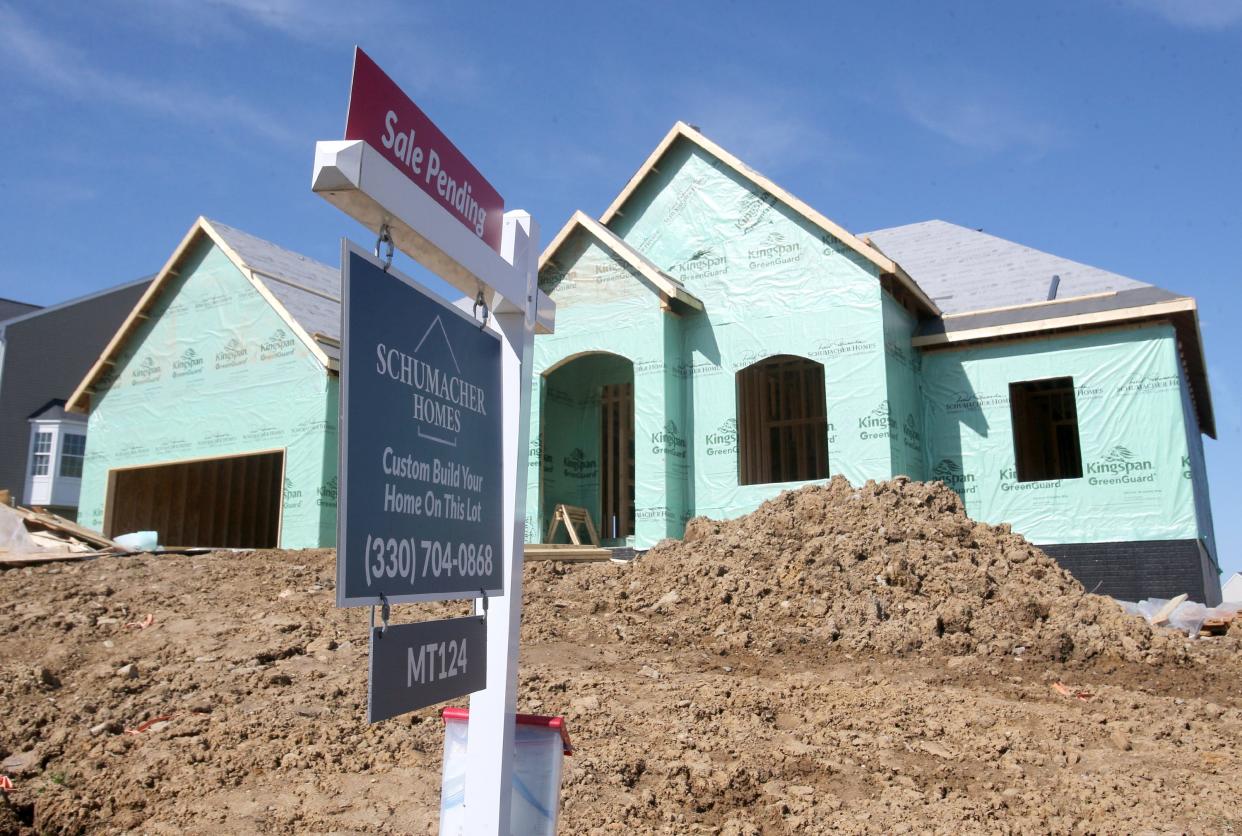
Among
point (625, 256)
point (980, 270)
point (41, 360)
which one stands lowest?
point (625, 256)

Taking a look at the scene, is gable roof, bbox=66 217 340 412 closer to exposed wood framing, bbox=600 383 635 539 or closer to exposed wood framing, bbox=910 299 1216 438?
exposed wood framing, bbox=600 383 635 539

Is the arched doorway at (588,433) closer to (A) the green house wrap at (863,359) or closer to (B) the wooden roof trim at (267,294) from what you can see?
(A) the green house wrap at (863,359)

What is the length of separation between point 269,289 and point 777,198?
909 cm

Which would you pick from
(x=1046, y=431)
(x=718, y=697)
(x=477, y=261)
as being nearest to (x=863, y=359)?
(x=1046, y=431)

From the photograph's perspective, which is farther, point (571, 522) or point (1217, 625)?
point (571, 522)

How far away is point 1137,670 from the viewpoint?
26.2ft

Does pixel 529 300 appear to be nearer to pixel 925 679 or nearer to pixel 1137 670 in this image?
pixel 925 679

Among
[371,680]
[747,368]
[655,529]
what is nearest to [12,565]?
[655,529]

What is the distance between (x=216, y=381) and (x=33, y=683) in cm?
1037

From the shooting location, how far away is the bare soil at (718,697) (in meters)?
5.22

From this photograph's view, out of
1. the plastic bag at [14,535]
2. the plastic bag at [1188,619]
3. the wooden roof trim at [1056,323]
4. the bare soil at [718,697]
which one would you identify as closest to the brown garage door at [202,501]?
the plastic bag at [14,535]

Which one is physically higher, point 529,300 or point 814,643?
point 529,300

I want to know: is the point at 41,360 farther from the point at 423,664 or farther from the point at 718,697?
the point at 423,664

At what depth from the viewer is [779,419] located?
18.2 meters
